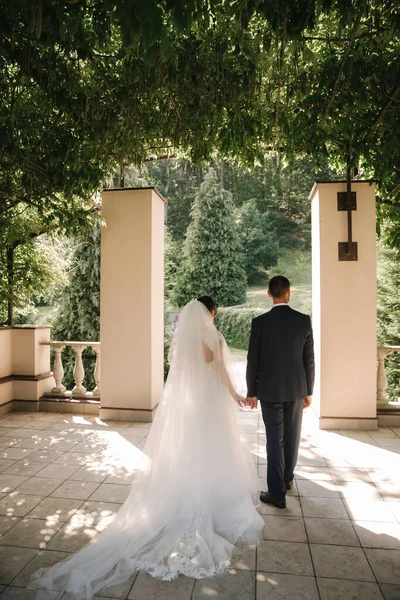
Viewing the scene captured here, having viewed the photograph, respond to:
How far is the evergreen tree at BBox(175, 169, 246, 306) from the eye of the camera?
1986 cm

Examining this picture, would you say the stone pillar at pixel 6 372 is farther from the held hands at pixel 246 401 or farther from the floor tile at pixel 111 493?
the held hands at pixel 246 401

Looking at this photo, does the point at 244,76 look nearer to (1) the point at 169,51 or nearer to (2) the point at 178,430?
(1) the point at 169,51

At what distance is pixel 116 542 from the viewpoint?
260 centimetres

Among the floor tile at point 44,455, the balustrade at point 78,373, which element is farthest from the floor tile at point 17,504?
the balustrade at point 78,373

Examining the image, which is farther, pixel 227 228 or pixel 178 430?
pixel 227 228

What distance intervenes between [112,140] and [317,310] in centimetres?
330

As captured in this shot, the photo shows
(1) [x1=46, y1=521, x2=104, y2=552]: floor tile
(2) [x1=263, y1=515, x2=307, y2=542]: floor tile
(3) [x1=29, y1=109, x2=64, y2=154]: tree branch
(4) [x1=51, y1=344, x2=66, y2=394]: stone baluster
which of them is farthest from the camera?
(4) [x1=51, y1=344, x2=66, y2=394]: stone baluster

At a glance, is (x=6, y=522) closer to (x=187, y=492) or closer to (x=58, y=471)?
(x=58, y=471)

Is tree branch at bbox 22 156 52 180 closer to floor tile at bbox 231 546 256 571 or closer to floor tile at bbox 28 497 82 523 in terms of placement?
floor tile at bbox 28 497 82 523

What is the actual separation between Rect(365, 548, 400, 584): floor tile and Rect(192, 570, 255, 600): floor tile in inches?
28.7

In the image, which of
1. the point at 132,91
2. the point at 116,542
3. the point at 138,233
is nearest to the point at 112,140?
the point at 132,91

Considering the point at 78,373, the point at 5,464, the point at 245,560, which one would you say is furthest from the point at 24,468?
the point at 245,560

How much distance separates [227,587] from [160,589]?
1.19 feet

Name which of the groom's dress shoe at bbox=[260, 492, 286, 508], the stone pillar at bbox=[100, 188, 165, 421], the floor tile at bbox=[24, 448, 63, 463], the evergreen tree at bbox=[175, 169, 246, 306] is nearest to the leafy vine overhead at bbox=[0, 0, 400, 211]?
the stone pillar at bbox=[100, 188, 165, 421]
